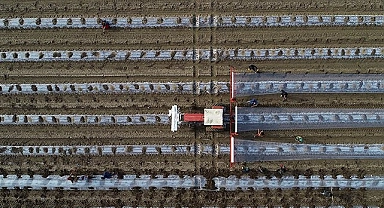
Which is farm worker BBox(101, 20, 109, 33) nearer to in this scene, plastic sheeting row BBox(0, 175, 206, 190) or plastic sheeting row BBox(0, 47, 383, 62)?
plastic sheeting row BBox(0, 47, 383, 62)

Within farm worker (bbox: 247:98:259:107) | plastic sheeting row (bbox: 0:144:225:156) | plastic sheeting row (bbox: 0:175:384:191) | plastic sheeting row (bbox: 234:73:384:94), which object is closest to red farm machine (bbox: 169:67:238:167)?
plastic sheeting row (bbox: 234:73:384:94)

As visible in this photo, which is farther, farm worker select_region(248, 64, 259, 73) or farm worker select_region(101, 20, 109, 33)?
farm worker select_region(101, 20, 109, 33)

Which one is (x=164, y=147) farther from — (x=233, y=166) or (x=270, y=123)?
(x=270, y=123)

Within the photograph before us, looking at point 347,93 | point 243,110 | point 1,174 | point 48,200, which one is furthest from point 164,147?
point 347,93

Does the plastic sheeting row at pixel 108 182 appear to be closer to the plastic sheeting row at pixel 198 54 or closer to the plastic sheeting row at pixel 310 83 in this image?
the plastic sheeting row at pixel 310 83

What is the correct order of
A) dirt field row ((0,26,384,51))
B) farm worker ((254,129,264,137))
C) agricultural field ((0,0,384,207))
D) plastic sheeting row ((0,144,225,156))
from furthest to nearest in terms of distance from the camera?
dirt field row ((0,26,384,51))
plastic sheeting row ((0,144,225,156))
farm worker ((254,129,264,137))
agricultural field ((0,0,384,207))

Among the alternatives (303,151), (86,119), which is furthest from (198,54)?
(303,151)

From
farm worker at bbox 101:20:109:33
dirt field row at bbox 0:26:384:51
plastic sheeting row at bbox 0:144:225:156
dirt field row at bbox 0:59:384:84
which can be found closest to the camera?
plastic sheeting row at bbox 0:144:225:156

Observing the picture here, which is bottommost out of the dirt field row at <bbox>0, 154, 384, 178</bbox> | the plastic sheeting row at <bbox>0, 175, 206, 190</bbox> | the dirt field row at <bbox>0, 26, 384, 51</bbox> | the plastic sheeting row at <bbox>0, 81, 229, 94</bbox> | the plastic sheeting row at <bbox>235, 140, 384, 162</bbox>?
the plastic sheeting row at <bbox>0, 175, 206, 190</bbox>
